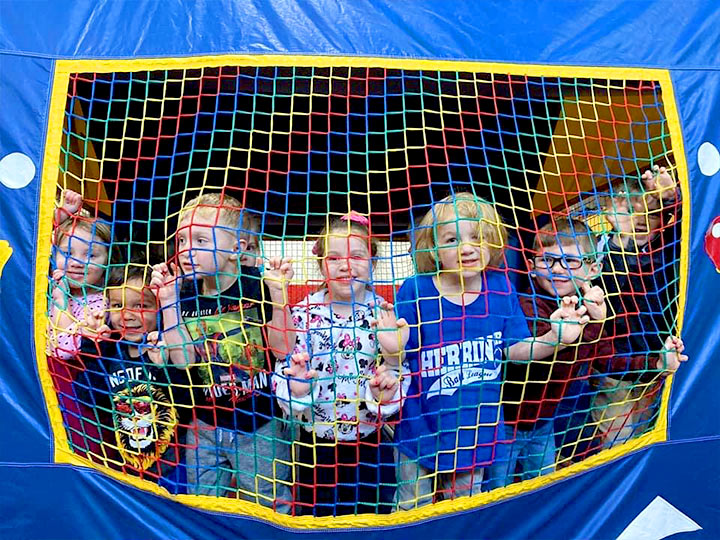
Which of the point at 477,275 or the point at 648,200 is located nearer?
the point at 477,275

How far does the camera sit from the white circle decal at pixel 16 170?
1402mm

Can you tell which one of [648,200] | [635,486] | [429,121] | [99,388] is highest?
[429,121]

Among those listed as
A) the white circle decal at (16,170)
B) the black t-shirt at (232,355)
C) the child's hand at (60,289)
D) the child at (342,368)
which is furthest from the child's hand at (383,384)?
the white circle decal at (16,170)

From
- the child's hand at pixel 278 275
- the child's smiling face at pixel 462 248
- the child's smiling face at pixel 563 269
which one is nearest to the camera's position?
the child's hand at pixel 278 275

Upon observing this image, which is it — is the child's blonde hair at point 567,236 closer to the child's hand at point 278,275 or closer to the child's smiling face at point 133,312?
the child's hand at point 278,275

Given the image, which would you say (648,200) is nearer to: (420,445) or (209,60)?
(420,445)

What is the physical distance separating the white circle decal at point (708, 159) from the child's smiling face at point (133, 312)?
125cm

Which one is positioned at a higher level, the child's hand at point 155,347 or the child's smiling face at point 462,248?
the child's smiling face at point 462,248

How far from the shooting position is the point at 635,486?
4.90 ft

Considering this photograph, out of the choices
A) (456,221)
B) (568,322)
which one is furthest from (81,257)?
(568,322)

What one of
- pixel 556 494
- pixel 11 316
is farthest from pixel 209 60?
pixel 556 494

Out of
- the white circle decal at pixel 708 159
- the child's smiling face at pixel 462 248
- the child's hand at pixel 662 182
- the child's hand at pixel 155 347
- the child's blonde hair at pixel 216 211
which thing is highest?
the white circle decal at pixel 708 159

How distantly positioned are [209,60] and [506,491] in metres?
1.10

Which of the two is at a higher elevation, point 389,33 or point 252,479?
point 389,33
